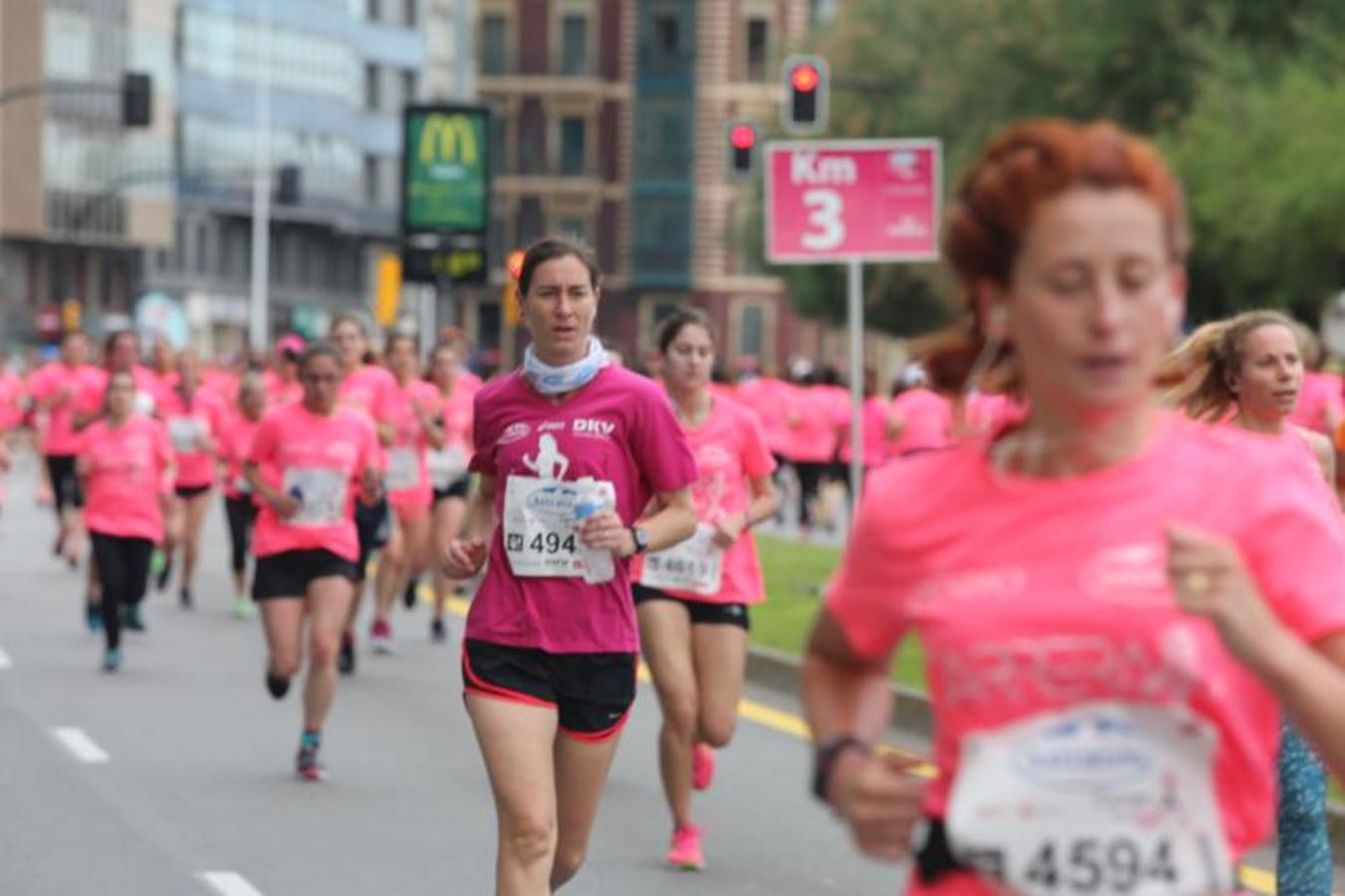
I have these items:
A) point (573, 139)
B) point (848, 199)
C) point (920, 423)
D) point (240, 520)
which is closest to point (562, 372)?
point (848, 199)

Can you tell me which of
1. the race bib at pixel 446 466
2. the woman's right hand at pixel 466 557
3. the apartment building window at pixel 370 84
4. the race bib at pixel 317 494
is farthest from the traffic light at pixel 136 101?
the apartment building window at pixel 370 84

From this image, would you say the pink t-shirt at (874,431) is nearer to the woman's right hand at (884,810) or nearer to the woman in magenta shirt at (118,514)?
the woman in magenta shirt at (118,514)

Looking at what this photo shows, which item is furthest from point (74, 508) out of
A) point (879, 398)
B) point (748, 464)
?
point (748, 464)

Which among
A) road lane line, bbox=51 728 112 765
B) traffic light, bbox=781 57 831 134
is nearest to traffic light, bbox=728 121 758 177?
traffic light, bbox=781 57 831 134

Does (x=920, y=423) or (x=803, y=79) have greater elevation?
(x=803, y=79)

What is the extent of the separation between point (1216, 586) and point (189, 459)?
2080cm

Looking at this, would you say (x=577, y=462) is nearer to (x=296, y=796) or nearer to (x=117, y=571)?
(x=296, y=796)

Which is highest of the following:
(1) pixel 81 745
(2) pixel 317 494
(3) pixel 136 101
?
(3) pixel 136 101

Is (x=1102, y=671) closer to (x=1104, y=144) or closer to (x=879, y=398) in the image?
(x=1104, y=144)

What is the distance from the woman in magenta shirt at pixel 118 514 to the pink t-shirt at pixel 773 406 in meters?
16.8

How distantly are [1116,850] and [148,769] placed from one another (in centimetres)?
1028

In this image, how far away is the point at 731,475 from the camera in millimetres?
11914

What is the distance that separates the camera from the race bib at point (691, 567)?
11.6m

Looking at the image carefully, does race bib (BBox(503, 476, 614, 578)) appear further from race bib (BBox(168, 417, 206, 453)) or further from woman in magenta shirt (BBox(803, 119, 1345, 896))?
race bib (BBox(168, 417, 206, 453))
